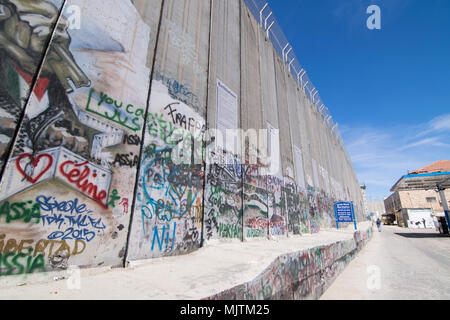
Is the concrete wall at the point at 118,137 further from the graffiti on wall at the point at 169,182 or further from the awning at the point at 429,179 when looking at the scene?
the awning at the point at 429,179

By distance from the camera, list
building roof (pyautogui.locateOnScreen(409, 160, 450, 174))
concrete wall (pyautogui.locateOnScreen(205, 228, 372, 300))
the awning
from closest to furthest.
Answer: concrete wall (pyautogui.locateOnScreen(205, 228, 372, 300)) < the awning < building roof (pyautogui.locateOnScreen(409, 160, 450, 174))

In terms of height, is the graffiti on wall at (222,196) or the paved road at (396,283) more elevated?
the graffiti on wall at (222,196)

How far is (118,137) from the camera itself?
388 cm

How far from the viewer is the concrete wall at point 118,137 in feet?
9.37

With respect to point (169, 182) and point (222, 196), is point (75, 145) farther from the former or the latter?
point (222, 196)

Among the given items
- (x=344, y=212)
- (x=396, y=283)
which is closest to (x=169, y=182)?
(x=396, y=283)

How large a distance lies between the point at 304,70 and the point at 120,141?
18.6 metres

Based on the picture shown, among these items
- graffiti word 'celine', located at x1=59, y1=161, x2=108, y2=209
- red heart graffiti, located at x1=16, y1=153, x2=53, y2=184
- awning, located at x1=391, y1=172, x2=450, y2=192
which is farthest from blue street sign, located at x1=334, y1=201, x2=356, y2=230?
red heart graffiti, located at x1=16, y1=153, x2=53, y2=184

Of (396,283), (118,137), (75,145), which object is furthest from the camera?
(396,283)

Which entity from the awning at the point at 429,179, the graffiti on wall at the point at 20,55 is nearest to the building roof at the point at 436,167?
the awning at the point at 429,179

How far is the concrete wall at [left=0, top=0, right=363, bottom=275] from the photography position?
2857 mm

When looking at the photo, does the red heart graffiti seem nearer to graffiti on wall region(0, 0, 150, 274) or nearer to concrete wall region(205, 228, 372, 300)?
graffiti on wall region(0, 0, 150, 274)

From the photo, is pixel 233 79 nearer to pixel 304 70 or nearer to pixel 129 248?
pixel 129 248
